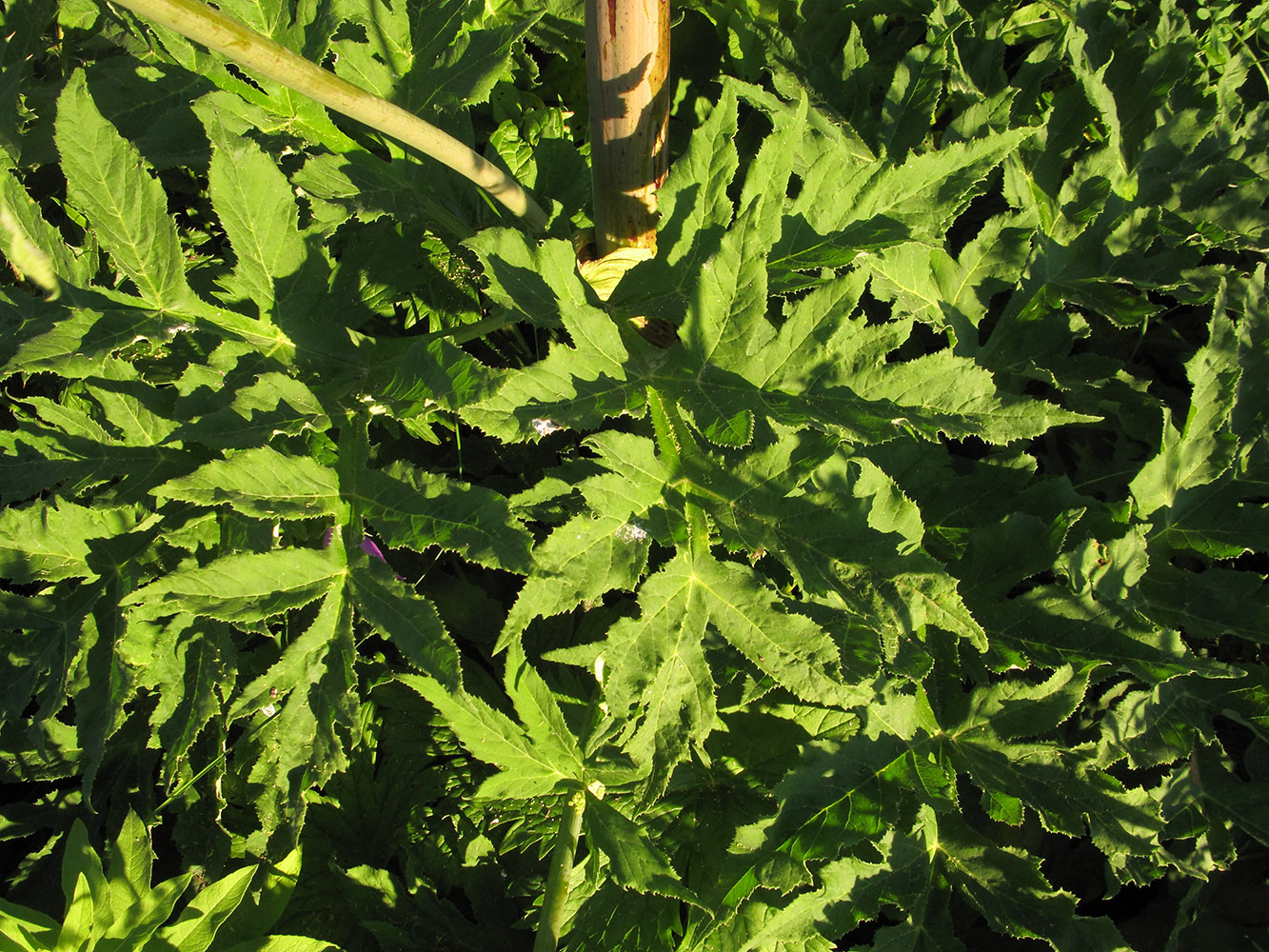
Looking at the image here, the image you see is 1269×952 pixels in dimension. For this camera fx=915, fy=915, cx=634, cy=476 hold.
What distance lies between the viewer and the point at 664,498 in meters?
1.78

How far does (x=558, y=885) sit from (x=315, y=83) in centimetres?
179

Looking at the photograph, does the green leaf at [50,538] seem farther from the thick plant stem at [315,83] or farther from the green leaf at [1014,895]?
the green leaf at [1014,895]

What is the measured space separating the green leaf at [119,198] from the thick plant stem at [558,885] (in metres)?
1.51

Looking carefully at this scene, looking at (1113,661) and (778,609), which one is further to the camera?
(1113,661)

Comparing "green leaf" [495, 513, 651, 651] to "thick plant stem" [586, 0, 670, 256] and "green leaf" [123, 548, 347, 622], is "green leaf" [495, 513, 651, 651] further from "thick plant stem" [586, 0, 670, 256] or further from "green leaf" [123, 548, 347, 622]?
"thick plant stem" [586, 0, 670, 256]

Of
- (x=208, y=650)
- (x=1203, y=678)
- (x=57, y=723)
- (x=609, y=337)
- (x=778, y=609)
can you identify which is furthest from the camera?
(x=57, y=723)

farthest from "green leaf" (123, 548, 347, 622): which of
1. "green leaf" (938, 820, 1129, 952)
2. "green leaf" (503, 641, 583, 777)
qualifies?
"green leaf" (938, 820, 1129, 952)

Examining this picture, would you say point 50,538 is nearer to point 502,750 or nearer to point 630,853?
point 502,750

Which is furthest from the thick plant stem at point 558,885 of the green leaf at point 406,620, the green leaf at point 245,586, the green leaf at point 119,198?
the green leaf at point 119,198

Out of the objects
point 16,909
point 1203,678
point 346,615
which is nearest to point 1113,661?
point 1203,678

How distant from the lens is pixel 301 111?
6.95 feet

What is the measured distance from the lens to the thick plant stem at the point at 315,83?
4.39 feet

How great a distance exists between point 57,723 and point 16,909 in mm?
446

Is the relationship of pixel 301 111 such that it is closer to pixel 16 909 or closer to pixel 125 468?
pixel 125 468
